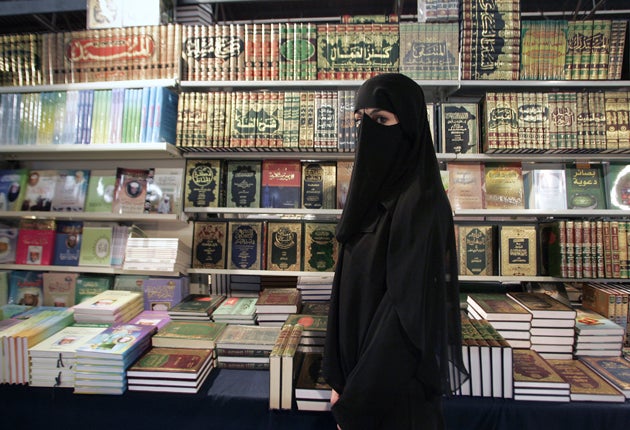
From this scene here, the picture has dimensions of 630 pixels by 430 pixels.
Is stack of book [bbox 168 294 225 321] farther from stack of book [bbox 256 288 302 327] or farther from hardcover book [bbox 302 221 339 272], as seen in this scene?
hardcover book [bbox 302 221 339 272]

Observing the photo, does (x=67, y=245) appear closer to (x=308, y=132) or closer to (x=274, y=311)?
(x=274, y=311)

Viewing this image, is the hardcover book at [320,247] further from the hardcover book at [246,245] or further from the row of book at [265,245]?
the hardcover book at [246,245]

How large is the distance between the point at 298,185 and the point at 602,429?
76.0 inches

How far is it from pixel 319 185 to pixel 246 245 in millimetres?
640

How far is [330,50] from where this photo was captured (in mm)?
2018

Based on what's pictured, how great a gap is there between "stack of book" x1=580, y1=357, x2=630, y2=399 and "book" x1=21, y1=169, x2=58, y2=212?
3412 millimetres

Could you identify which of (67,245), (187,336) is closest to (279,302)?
(187,336)

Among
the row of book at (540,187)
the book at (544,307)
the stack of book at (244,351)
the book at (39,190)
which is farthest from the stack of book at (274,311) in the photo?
the book at (39,190)

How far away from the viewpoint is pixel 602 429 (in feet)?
4.57

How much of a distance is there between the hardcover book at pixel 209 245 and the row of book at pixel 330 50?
0.97 meters

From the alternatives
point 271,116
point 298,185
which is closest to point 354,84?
point 271,116

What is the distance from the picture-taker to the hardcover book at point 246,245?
7.05ft

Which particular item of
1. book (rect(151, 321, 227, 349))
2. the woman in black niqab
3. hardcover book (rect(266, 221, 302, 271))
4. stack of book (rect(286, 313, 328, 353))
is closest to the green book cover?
book (rect(151, 321, 227, 349))

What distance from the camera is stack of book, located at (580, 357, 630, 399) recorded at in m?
1.46
